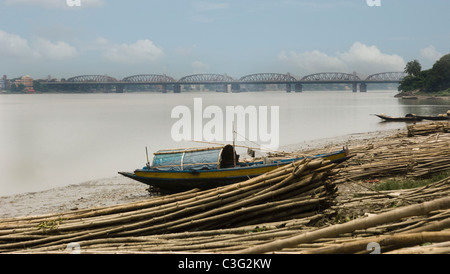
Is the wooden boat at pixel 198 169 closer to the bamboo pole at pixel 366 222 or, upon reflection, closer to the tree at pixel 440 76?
the bamboo pole at pixel 366 222

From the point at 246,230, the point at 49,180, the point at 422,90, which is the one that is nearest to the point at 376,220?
the point at 246,230

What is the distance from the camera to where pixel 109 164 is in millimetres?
32219

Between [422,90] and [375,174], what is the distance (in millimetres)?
136018

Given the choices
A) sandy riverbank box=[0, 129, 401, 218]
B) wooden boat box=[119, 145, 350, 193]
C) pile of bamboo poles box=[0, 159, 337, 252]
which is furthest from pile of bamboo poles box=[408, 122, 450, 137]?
pile of bamboo poles box=[0, 159, 337, 252]

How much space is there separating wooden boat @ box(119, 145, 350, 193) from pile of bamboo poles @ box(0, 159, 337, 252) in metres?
6.69

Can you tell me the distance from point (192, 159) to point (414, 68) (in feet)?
479

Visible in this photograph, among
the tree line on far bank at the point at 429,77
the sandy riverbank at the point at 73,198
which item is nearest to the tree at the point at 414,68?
the tree line on far bank at the point at 429,77

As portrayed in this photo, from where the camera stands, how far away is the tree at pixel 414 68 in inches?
5733

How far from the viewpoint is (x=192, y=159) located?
18266mm

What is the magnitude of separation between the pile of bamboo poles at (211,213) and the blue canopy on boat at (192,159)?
799 cm

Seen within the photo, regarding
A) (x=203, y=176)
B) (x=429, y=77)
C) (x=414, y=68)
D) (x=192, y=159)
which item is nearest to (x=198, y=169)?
(x=203, y=176)

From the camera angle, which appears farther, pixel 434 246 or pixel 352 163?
pixel 352 163

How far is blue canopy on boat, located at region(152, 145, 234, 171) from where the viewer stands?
59.0 feet
